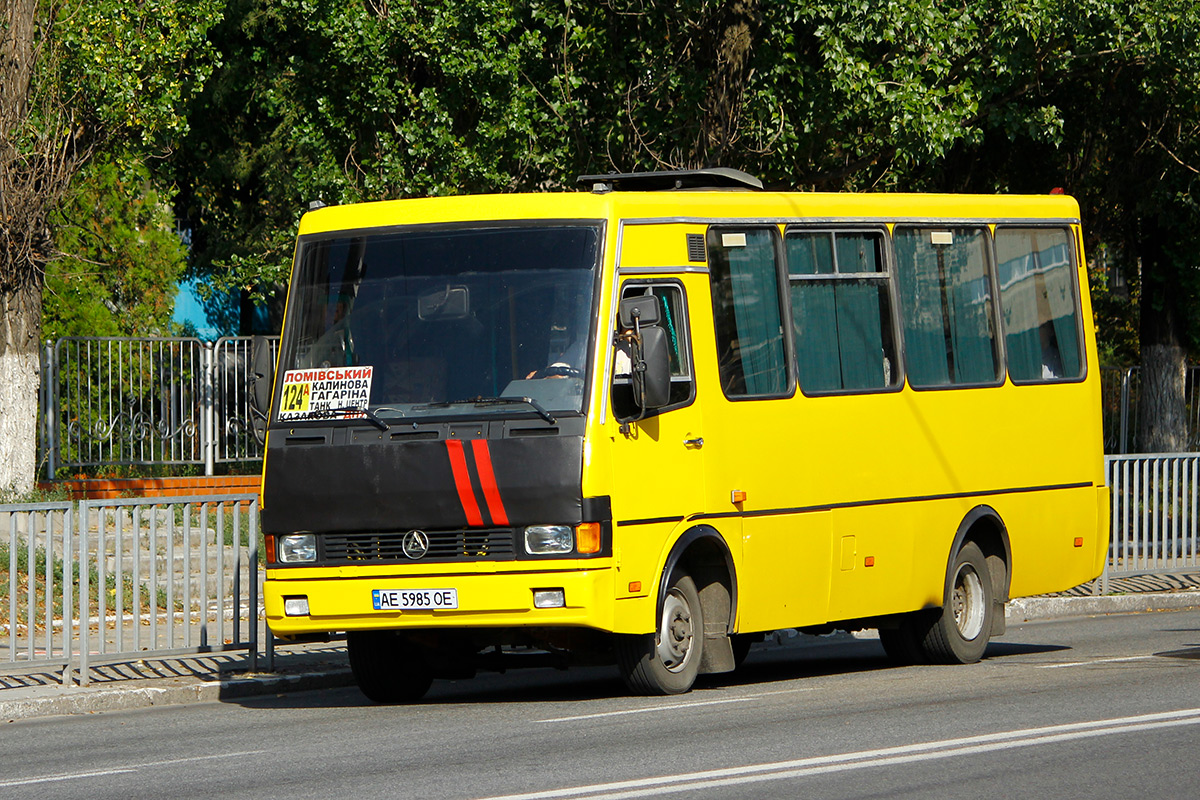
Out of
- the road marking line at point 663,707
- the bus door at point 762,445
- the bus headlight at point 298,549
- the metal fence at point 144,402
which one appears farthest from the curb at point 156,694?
the metal fence at point 144,402

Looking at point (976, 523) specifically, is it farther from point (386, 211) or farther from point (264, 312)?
point (264, 312)

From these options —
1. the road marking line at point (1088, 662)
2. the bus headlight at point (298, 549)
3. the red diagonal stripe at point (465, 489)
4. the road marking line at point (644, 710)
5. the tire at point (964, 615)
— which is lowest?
the road marking line at point (1088, 662)

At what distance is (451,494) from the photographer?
11.2 m

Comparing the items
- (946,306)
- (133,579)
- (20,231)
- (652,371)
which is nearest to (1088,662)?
(946,306)

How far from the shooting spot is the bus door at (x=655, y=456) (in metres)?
11.4

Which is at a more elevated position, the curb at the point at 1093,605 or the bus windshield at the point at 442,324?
the bus windshield at the point at 442,324

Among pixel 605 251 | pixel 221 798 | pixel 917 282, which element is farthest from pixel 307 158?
pixel 221 798

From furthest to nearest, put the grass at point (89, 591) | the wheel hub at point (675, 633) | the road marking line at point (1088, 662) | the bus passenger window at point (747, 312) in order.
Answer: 1. the road marking line at point (1088, 662)
2. the grass at point (89, 591)
3. the bus passenger window at point (747, 312)
4. the wheel hub at point (675, 633)

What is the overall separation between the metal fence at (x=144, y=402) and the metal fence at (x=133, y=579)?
28.5 ft

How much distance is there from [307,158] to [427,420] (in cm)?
1819

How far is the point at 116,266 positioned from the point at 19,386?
1129cm

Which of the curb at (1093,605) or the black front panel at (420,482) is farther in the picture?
the curb at (1093,605)

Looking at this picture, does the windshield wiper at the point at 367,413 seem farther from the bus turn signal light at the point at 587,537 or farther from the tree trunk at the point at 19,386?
the tree trunk at the point at 19,386

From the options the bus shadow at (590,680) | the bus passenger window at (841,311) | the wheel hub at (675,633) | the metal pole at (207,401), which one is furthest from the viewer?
the metal pole at (207,401)
